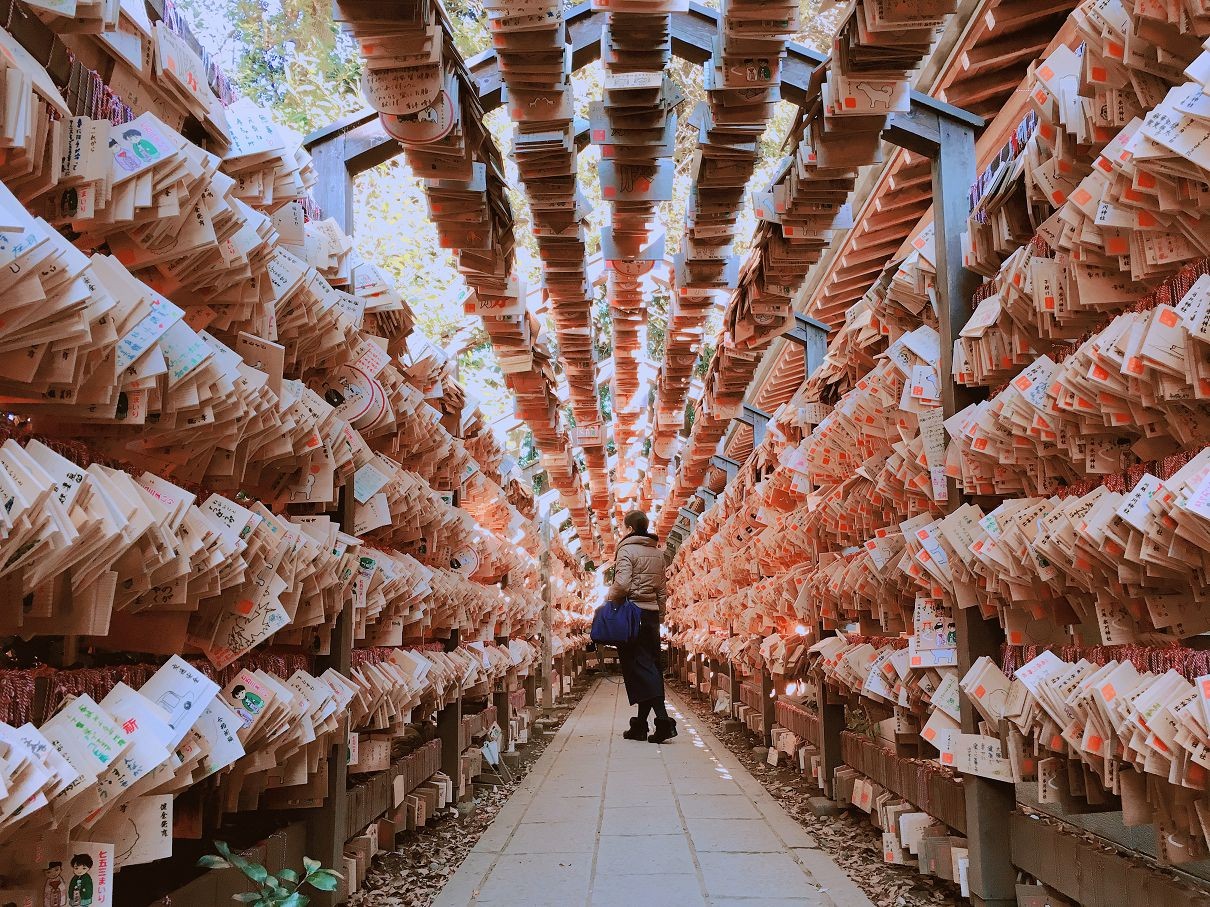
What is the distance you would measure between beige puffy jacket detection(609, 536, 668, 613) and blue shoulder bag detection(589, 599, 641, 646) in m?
0.24

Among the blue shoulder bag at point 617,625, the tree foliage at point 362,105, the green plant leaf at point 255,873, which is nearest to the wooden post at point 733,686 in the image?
the blue shoulder bag at point 617,625

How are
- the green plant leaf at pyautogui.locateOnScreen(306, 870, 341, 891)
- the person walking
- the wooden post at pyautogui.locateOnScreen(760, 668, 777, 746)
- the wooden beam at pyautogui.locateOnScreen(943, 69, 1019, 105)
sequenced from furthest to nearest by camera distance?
the person walking
the wooden post at pyautogui.locateOnScreen(760, 668, 777, 746)
the wooden beam at pyautogui.locateOnScreen(943, 69, 1019, 105)
the green plant leaf at pyautogui.locateOnScreen(306, 870, 341, 891)

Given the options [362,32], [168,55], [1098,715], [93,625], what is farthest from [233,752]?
[362,32]

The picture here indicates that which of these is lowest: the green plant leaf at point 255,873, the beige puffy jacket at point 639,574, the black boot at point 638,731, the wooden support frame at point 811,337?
the black boot at point 638,731

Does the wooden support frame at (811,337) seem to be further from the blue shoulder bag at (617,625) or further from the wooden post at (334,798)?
the wooden post at (334,798)

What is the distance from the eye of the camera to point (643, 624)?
24.4 ft

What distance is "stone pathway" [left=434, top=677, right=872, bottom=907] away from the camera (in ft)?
10.1

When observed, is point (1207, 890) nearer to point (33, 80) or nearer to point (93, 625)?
point (93, 625)

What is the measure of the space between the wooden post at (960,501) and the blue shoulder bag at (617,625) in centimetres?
432

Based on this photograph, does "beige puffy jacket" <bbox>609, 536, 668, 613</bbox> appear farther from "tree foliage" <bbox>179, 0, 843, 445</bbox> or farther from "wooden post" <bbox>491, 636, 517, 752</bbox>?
"tree foliage" <bbox>179, 0, 843, 445</bbox>

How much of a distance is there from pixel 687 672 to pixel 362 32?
1338 cm

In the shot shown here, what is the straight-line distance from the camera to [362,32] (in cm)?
254

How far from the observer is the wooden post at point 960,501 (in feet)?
8.80

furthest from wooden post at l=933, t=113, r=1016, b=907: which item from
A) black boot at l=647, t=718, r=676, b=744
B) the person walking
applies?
black boot at l=647, t=718, r=676, b=744
